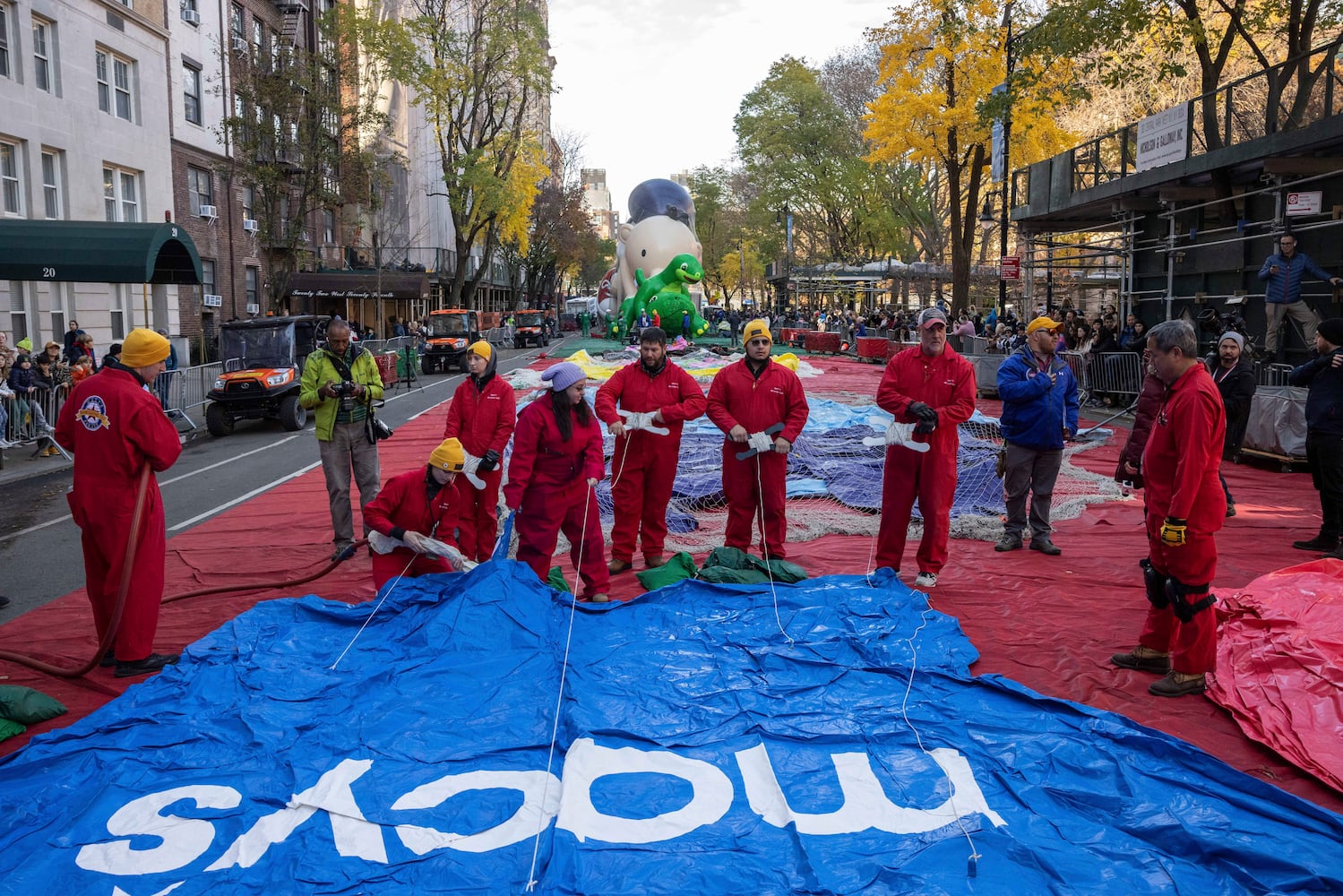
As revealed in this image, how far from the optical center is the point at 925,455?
281 inches

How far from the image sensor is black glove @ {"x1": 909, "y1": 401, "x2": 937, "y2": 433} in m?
6.86

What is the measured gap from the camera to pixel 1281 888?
11.4 ft

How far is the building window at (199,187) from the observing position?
29.0 meters

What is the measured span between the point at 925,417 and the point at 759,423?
4.39ft

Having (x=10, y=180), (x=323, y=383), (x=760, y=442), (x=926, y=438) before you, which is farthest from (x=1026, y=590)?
(x=10, y=180)

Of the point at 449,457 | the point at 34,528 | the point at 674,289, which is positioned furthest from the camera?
the point at 674,289

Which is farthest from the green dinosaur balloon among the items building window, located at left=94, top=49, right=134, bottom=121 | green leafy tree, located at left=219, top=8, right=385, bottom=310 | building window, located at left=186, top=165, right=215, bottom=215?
building window, located at left=94, top=49, right=134, bottom=121

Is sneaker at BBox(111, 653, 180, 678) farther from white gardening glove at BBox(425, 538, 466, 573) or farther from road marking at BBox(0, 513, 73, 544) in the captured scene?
road marking at BBox(0, 513, 73, 544)

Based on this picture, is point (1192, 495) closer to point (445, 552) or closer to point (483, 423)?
point (445, 552)

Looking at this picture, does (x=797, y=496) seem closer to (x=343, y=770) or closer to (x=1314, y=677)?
(x=1314, y=677)

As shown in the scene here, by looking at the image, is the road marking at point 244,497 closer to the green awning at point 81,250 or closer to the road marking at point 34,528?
the road marking at point 34,528

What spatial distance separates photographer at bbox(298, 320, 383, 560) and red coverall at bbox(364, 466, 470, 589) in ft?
5.36

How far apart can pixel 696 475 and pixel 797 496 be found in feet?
3.83

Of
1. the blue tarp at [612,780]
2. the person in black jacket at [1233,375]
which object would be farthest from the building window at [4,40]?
the person in black jacket at [1233,375]
